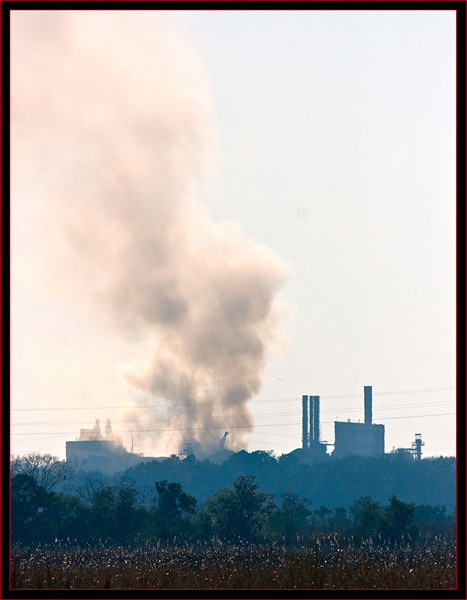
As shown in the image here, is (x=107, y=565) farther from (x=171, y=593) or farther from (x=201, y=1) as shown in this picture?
(x=201, y=1)

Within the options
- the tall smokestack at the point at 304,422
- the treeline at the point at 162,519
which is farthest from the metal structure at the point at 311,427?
the treeline at the point at 162,519

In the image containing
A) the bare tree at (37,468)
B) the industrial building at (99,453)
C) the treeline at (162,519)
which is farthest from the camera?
the industrial building at (99,453)

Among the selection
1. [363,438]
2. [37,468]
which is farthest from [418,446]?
[37,468]

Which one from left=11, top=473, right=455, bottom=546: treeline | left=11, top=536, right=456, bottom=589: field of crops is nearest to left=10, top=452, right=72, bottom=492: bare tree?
left=11, top=473, right=455, bottom=546: treeline

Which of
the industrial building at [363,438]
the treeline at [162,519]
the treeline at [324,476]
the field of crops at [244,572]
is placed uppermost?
the field of crops at [244,572]

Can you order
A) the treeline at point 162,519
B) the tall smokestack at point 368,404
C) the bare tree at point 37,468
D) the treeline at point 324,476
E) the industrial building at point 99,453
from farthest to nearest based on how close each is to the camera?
1. the industrial building at point 99,453
2. the tall smokestack at point 368,404
3. the treeline at point 324,476
4. the bare tree at point 37,468
5. the treeline at point 162,519

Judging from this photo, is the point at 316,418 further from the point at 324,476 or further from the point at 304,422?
the point at 324,476

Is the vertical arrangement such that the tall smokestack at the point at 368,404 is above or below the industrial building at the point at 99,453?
above

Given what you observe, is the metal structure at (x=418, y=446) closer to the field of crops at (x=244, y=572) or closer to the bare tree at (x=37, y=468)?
the bare tree at (x=37, y=468)

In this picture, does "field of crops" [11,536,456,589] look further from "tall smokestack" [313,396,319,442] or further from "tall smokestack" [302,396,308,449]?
"tall smokestack" [302,396,308,449]

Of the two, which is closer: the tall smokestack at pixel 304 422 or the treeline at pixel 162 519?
the treeline at pixel 162 519
